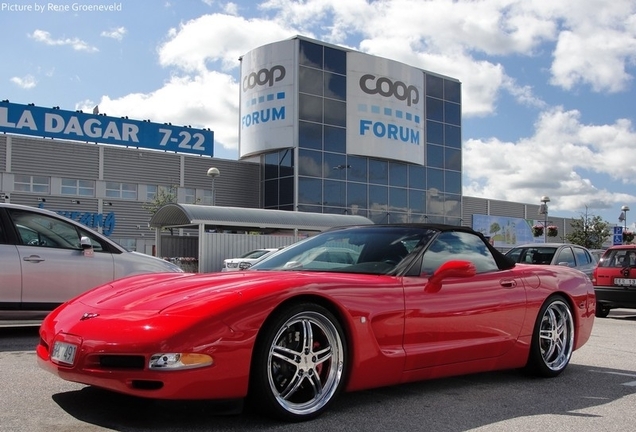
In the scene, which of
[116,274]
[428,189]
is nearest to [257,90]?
[428,189]

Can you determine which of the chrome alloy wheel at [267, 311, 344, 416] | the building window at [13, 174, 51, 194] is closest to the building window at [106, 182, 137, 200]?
the building window at [13, 174, 51, 194]

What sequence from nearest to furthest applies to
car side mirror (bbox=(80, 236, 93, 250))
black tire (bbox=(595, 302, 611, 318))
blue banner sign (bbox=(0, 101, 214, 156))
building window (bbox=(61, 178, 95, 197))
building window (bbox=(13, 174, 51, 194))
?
car side mirror (bbox=(80, 236, 93, 250))
black tire (bbox=(595, 302, 611, 318))
building window (bbox=(13, 174, 51, 194))
blue banner sign (bbox=(0, 101, 214, 156))
building window (bbox=(61, 178, 95, 197))

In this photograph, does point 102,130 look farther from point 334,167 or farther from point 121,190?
point 334,167

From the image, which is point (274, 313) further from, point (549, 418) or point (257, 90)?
point (257, 90)

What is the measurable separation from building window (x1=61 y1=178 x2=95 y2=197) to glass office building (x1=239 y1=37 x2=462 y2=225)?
9259 millimetres

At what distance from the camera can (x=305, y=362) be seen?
409cm

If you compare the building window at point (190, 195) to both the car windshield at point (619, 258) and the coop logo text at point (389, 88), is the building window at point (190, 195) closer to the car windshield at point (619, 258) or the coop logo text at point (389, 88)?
the coop logo text at point (389, 88)

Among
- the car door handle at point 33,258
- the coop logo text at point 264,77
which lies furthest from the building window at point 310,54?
the car door handle at point 33,258

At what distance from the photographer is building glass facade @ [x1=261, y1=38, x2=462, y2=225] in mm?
39125

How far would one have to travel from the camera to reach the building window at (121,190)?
39.2m

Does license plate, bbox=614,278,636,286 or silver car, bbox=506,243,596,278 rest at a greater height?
silver car, bbox=506,243,596,278

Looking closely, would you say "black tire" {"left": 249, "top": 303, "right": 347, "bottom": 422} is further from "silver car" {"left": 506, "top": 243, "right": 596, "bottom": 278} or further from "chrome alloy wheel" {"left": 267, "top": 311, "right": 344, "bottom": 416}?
"silver car" {"left": 506, "top": 243, "right": 596, "bottom": 278}

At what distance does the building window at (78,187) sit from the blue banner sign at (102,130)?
7.65ft

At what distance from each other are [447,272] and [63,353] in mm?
2493
